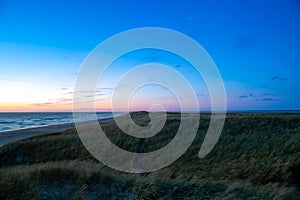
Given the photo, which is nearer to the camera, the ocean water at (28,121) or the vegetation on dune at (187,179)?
the vegetation on dune at (187,179)

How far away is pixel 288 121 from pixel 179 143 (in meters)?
11.2

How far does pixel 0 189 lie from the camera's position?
237 inches

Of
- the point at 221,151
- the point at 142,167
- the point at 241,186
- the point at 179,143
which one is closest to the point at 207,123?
the point at 179,143

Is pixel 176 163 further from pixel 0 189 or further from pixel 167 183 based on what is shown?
pixel 0 189

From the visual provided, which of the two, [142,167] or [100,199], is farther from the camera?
[142,167]

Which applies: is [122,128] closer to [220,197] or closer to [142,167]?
[142,167]

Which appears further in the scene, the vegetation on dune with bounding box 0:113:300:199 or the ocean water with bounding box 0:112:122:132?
the ocean water with bounding box 0:112:122:132

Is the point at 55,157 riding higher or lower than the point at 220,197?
Result: lower

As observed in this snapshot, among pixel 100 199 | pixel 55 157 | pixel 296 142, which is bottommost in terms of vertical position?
pixel 55 157

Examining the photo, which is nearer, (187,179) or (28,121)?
(187,179)

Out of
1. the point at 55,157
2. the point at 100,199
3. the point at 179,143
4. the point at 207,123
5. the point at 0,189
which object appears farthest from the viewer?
the point at 207,123

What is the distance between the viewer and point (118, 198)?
21.7ft

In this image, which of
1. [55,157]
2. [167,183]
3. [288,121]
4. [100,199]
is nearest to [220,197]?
[167,183]

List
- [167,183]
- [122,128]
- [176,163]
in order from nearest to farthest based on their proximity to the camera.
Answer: [167,183]
[176,163]
[122,128]
